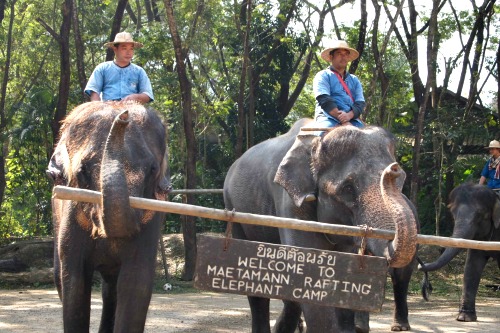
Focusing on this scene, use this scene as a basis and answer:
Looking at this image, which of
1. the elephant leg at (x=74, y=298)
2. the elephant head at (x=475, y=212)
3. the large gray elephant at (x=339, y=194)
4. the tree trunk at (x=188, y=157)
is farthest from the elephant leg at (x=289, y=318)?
the tree trunk at (x=188, y=157)

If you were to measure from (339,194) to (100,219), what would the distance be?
74.9 inches

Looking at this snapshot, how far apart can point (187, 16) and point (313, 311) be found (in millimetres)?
13215

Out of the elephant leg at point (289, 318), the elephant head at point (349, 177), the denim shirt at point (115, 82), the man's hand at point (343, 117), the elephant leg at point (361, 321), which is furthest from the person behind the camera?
the elephant leg at point (361, 321)

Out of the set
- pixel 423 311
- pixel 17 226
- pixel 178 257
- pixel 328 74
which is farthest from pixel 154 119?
pixel 17 226

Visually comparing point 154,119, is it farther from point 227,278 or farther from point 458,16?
point 458,16

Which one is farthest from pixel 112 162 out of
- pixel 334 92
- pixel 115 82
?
pixel 334 92

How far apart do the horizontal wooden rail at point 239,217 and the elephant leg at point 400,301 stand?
473 cm

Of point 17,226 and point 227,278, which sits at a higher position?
point 227,278

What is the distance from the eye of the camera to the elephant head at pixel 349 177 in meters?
6.07

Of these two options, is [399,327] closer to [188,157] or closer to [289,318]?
[289,318]

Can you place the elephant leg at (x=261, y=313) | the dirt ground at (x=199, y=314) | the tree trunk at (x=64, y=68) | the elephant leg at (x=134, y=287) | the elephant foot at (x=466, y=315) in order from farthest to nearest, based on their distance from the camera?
the tree trunk at (x=64, y=68) → the elephant foot at (x=466, y=315) → the dirt ground at (x=199, y=314) → the elephant leg at (x=261, y=313) → the elephant leg at (x=134, y=287)

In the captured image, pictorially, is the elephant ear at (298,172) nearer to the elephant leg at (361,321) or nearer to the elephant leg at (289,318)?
the elephant leg at (289,318)

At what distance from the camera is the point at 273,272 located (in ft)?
18.3

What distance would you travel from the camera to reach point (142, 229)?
20.1ft
